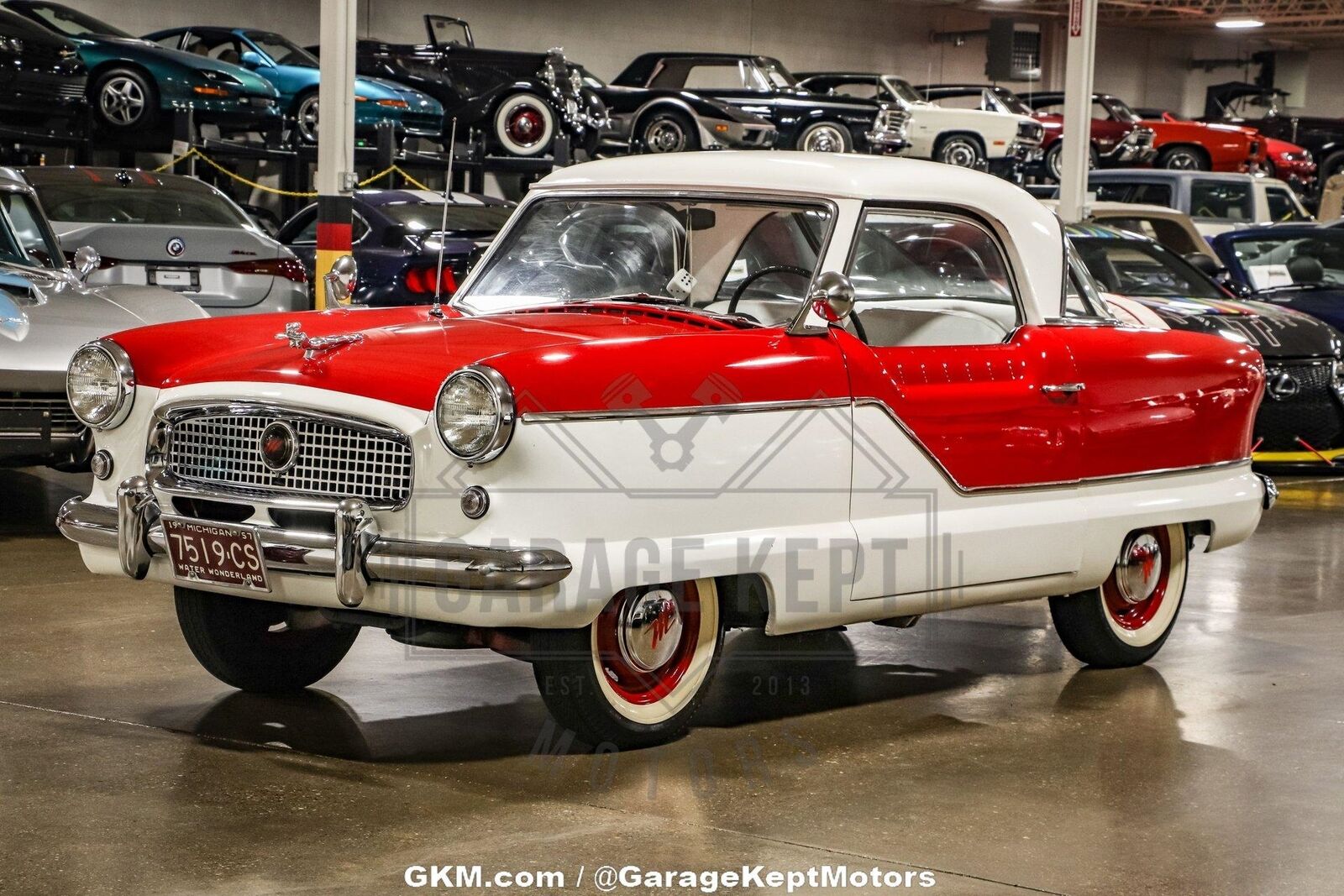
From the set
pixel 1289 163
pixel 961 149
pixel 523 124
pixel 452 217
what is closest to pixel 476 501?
pixel 452 217

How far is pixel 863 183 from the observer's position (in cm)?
538

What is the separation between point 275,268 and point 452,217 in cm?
260

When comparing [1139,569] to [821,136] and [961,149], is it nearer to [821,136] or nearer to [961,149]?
[821,136]

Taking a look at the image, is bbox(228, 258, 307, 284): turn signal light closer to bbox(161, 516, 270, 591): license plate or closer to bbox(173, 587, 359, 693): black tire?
bbox(173, 587, 359, 693): black tire

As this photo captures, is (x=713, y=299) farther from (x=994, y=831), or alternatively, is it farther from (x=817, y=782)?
(x=994, y=831)

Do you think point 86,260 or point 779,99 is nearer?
point 86,260

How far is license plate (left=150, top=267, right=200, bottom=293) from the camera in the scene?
437 inches

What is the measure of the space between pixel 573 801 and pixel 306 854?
0.70m

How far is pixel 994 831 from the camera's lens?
13.7 feet

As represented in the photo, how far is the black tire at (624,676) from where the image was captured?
4.57 metres

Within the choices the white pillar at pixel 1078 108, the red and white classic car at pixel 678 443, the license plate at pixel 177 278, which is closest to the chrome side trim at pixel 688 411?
A: the red and white classic car at pixel 678 443

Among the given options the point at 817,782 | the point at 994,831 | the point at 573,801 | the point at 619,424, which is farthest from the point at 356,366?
the point at 994,831

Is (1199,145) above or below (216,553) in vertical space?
above

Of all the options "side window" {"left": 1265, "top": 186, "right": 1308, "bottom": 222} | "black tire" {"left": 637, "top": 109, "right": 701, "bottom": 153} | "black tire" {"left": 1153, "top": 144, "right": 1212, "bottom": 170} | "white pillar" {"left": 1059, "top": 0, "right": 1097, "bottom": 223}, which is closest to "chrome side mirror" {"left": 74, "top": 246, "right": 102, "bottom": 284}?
"white pillar" {"left": 1059, "top": 0, "right": 1097, "bottom": 223}
